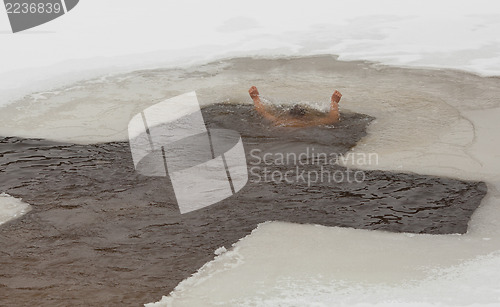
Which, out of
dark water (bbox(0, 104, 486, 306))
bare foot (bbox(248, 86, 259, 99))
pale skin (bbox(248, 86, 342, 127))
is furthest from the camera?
bare foot (bbox(248, 86, 259, 99))

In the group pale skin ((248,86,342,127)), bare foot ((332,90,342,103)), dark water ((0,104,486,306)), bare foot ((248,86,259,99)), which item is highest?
bare foot ((248,86,259,99))

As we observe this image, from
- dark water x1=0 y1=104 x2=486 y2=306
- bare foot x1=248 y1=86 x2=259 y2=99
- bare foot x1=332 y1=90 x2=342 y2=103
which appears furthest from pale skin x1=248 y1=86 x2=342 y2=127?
dark water x1=0 y1=104 x2=486 y2=306

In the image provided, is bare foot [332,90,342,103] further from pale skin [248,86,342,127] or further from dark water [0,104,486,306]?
dark water [0,104,486,306]

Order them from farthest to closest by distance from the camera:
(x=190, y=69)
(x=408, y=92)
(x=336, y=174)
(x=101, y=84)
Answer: (x=190, y=69)
(x=101, y=84)
(x=408, y=92)
(x=336, y=174)

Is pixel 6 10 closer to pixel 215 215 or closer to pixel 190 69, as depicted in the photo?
pixel 190 69

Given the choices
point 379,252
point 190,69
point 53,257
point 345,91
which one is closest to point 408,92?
point 345,91

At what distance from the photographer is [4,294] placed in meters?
3.25

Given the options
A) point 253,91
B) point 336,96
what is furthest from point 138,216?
point 336,96

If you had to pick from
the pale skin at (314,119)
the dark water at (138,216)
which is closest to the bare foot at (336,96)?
the pale skin at (314,119)

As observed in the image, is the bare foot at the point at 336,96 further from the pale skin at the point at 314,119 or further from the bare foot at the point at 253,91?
the bare foot at the point at 253,91

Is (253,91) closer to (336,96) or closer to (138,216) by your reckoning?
(336,96)

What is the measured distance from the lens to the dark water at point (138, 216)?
3.35 m

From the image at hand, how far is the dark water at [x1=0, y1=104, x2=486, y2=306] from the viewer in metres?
3.35

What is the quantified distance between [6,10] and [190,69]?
187 inches
